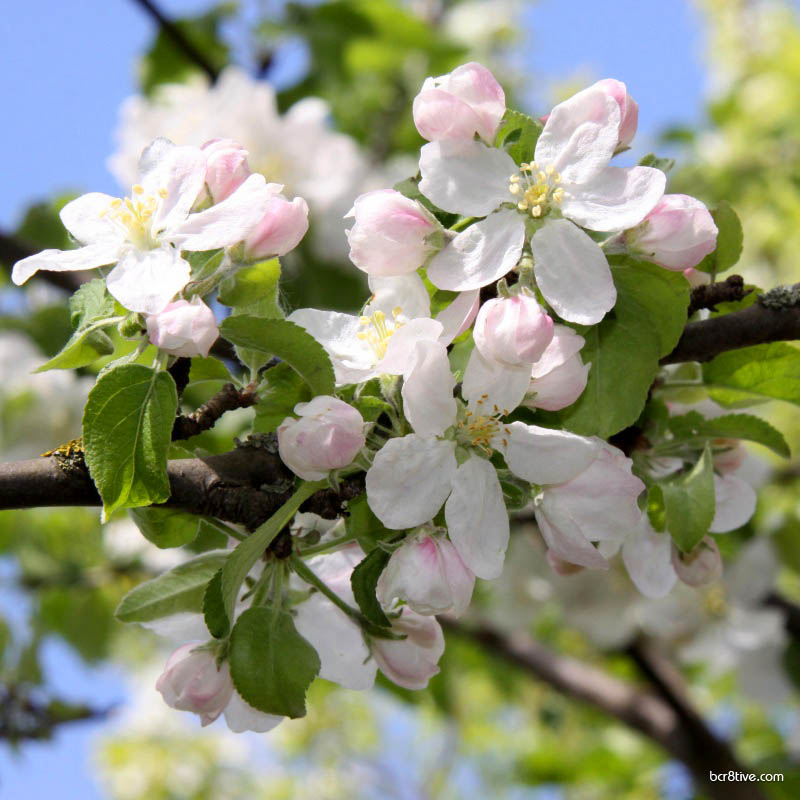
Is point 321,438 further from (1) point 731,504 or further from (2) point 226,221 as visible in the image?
(1) point 731,504

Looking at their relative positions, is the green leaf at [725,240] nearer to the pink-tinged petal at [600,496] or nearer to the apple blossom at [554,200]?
the apple blossom at [554,200]

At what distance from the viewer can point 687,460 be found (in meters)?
1.14

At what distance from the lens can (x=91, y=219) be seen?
38.8 inches

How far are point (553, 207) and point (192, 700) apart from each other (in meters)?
0.56

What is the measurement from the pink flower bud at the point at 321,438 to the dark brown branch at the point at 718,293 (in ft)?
1.26

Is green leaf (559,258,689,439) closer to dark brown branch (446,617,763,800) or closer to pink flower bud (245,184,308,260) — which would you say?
pink flower bud (245,184,308,260)

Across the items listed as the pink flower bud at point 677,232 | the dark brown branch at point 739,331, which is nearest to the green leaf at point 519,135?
the pink flower bud at point 677,232

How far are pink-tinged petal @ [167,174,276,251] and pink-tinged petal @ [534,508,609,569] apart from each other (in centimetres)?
36

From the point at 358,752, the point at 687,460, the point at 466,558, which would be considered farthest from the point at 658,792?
the point at 466,558

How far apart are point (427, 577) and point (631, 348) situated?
0.30 metres

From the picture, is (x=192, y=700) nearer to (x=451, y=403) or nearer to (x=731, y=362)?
(x=451, y=403)

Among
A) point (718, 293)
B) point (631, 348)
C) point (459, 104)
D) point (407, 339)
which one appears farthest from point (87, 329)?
point (718, 293)

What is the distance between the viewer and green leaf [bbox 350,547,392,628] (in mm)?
949

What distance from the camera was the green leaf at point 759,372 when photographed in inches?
45.3
